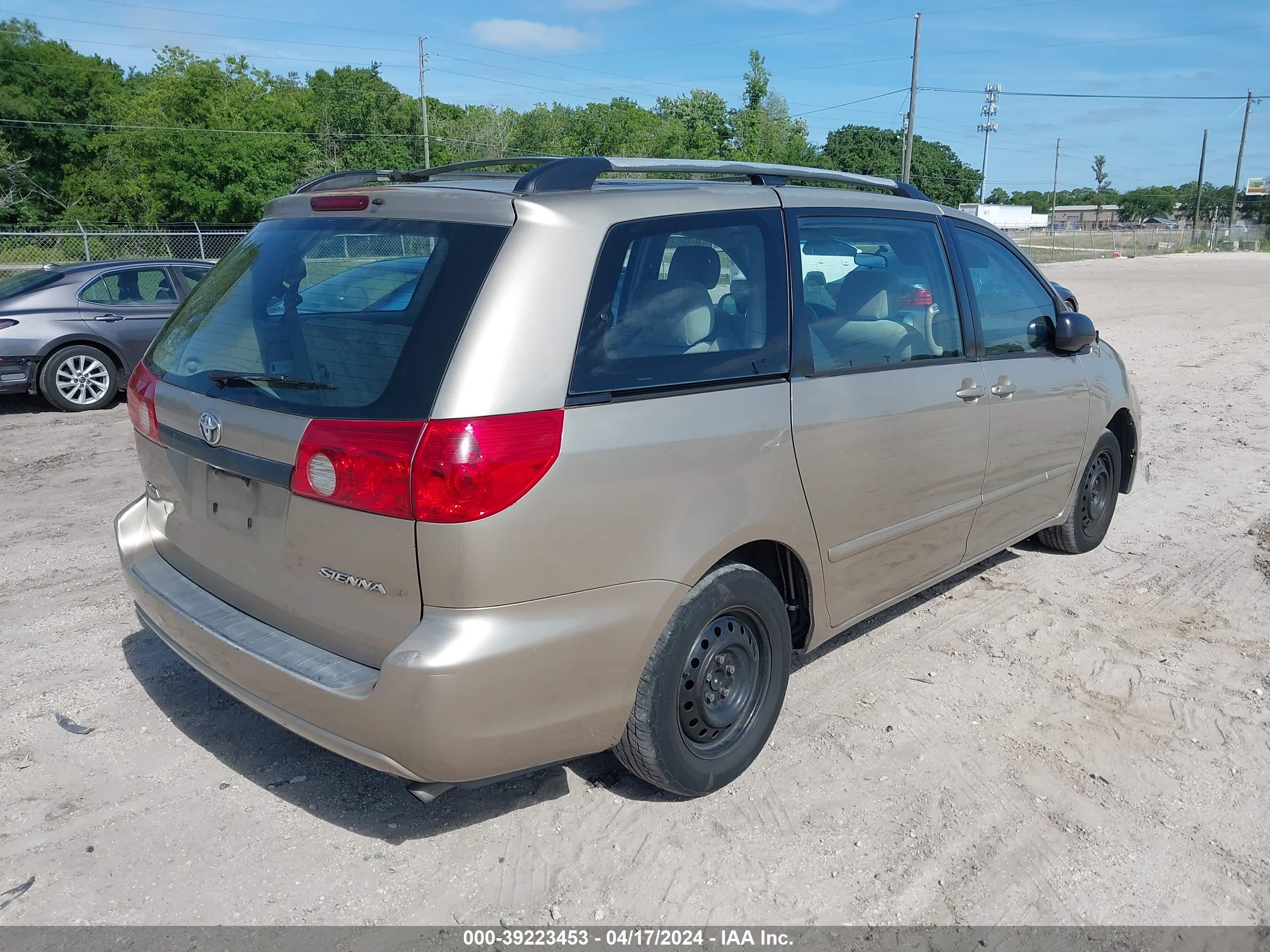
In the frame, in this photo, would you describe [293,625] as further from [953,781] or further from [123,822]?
[953,781]

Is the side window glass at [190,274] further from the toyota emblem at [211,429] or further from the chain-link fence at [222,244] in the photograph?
the toyota emblem at [211,429]

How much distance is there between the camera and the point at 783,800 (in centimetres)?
326

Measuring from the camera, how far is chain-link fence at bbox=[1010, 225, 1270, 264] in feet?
182

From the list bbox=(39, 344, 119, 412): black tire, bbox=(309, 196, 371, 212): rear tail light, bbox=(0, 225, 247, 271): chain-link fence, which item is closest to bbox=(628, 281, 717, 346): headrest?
bbox=(309, 196, 371, 212): rear tail light

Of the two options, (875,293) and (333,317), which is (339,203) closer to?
(333,317)

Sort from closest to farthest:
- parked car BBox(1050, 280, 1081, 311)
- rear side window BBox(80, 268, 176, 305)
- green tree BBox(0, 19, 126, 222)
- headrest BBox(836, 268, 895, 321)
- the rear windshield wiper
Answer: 1. the rear windshield wiper
2. headrest BBox(836, 268, 895, 321)
3. parked car BBox(1050, 280, 1081, 311)
4. rear side window BBox(80, 268, 176, 305)
5. green tree BBox(0, 19, 126, 222)

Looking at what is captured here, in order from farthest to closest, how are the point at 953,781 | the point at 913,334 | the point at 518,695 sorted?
1. the point at 913,334
2. the point at 953,781
3. the point at 518,695

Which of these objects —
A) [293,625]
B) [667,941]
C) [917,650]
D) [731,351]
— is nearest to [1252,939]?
[667,941]

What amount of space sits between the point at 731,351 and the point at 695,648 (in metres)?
0.95

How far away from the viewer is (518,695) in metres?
2.59

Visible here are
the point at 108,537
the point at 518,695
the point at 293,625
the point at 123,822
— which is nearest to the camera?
the point at 518,695

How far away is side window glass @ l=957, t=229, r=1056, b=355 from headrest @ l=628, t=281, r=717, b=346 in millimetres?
1761

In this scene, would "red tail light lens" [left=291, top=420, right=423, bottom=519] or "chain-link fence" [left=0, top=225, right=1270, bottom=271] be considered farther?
"chain-link fence" [left=0, top=225, right=1270, bottom=271]

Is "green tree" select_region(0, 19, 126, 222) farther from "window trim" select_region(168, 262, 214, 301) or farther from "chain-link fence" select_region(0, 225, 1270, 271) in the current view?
"window trim" select_region(168, 262, 214, 301)
